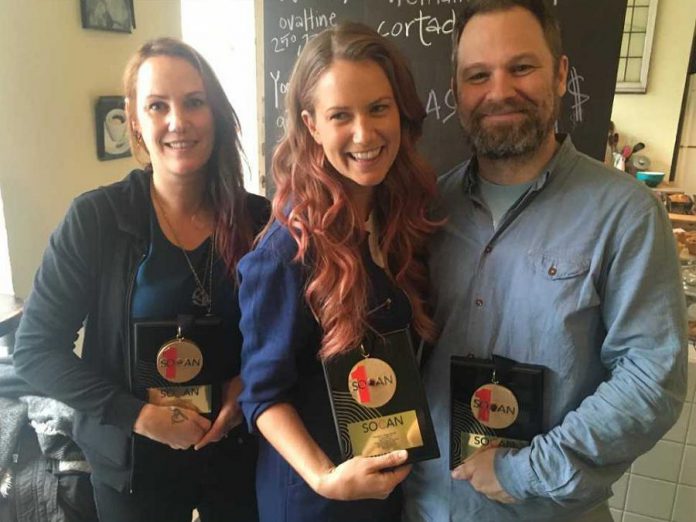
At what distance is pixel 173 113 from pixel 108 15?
1.22 meters

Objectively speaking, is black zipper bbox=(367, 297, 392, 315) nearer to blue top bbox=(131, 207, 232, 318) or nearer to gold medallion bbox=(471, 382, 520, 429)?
gold medallion bbox=(471, 382, 520, 429)

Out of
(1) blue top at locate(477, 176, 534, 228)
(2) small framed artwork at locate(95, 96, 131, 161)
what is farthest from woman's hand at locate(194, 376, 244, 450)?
(2) small framed artwork at locate(95, 96, 131, 161)

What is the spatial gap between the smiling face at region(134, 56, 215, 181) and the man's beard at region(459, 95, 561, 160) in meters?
0.61

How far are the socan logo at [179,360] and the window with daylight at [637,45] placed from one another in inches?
140

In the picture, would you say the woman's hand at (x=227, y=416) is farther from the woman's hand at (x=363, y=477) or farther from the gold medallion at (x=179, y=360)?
the woman's hand at (x=363, y=477)

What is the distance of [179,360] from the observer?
113cm

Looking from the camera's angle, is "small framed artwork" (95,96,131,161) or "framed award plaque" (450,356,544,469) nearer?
"framed award plaque" (450,356,544,469)

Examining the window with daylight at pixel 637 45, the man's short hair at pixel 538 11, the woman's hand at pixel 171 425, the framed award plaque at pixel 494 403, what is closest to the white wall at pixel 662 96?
the window with daylight at pixel 637 45

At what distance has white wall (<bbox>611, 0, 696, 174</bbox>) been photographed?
360 centimetres

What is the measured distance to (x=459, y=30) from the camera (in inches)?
45.0

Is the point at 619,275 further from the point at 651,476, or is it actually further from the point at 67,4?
the point at 67,4

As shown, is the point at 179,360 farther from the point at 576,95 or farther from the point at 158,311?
the point at 576,95

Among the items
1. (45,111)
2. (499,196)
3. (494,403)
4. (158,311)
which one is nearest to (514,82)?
(499,196)

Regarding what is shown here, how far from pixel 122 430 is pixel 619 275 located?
1025mm
